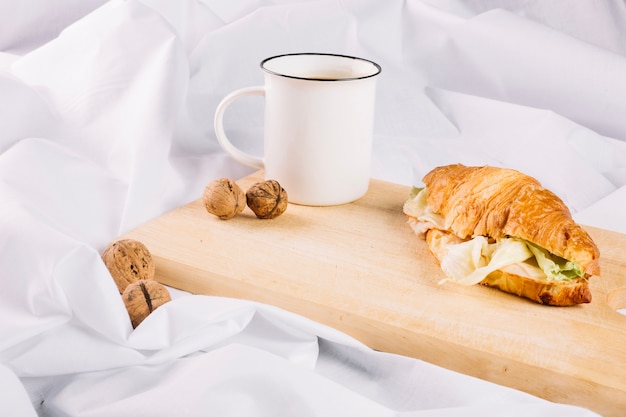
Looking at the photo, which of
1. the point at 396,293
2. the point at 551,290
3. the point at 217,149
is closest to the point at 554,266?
the point at 551,290

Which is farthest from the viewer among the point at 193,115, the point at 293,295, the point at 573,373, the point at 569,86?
the point at 569,86

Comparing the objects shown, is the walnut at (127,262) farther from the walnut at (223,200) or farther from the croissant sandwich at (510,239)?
the croissant sandwich at (510,239)

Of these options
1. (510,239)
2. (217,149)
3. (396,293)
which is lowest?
(217,149)

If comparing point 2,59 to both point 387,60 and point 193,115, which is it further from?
point 387,60

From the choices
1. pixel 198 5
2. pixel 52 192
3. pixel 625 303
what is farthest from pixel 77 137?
pixel 625 303

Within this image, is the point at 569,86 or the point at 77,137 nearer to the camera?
the point at 77,137

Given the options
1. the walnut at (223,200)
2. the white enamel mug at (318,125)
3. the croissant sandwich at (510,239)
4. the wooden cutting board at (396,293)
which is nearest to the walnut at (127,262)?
the wooden cutting board at (396,293)

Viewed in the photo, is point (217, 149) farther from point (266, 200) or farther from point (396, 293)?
point (396, 293)
